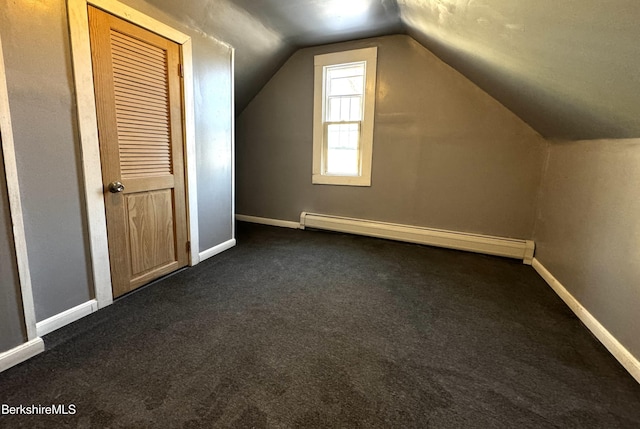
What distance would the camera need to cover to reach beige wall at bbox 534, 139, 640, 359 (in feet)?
5.51

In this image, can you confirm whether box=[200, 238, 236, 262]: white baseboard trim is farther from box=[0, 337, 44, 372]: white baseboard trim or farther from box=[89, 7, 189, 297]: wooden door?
box=[0, 337, 44, 372]: white baseboard trim

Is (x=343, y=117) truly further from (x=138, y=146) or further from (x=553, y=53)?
(x=553, y=53)

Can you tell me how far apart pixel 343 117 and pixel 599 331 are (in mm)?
3267

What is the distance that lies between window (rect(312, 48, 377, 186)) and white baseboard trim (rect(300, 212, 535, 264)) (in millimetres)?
535

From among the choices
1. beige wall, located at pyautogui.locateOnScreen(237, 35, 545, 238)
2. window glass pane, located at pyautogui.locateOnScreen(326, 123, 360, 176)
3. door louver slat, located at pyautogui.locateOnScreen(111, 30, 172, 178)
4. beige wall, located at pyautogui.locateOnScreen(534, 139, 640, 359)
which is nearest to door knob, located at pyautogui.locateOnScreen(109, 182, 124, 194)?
door louver slat, located at pyautogui.locateOnScreen(111, 30, 172, 178)

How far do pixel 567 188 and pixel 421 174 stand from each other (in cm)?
142

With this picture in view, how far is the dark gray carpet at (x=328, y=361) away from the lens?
1.29 metres

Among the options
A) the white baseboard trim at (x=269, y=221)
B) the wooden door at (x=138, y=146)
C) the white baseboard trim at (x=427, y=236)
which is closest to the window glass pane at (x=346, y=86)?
the white baseboard trim at (x=427, y=236)

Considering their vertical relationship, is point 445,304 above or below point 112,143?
below

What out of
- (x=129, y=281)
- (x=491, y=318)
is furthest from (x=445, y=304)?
(x=129, y=281)

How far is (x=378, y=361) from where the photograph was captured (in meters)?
1.62

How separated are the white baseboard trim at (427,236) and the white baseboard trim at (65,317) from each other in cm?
269

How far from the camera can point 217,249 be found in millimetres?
3219

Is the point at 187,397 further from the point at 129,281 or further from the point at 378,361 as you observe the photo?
the point at 129,281
